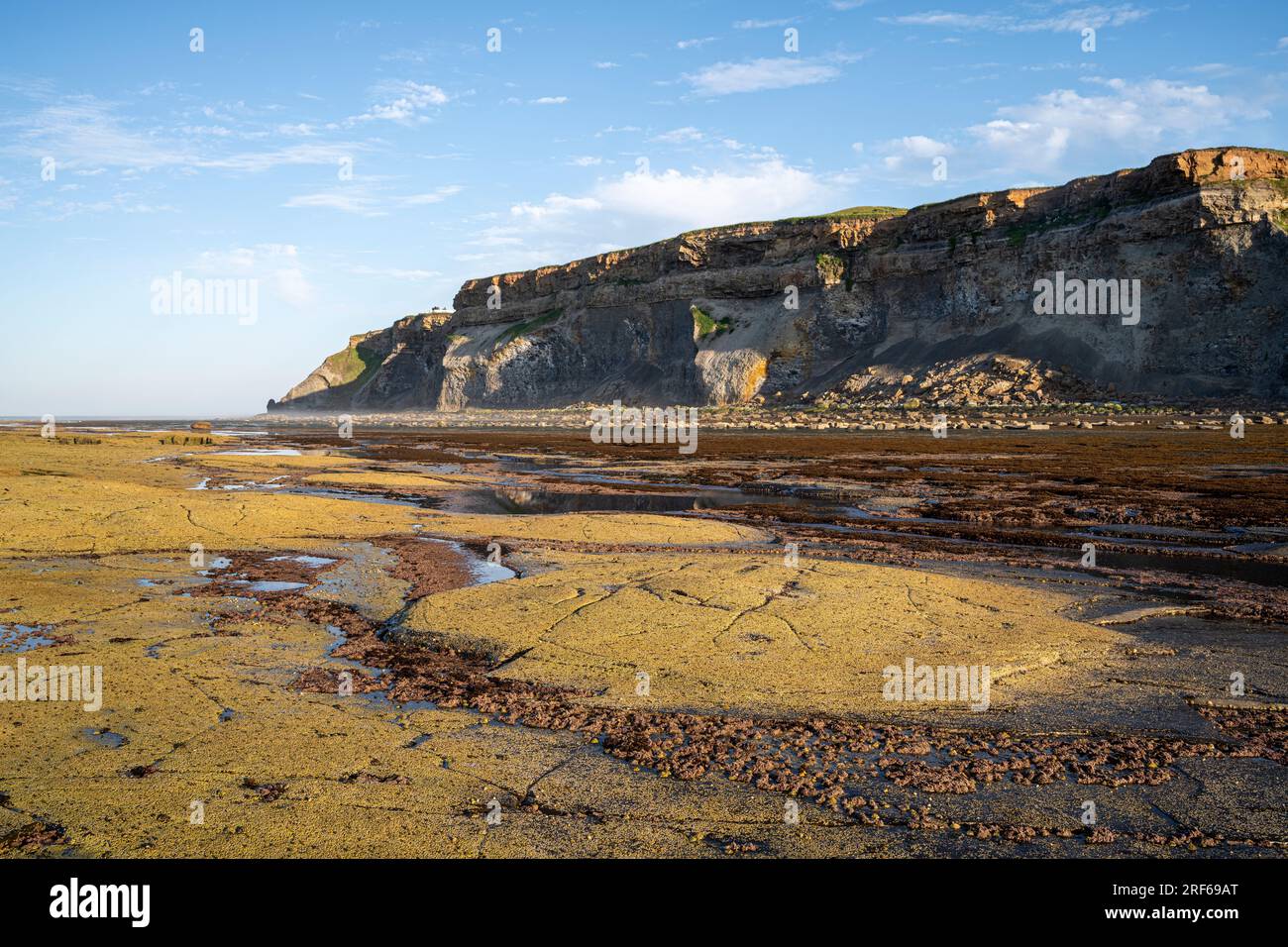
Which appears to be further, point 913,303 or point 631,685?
point 913,303

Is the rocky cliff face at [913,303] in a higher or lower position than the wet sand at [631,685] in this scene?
higher

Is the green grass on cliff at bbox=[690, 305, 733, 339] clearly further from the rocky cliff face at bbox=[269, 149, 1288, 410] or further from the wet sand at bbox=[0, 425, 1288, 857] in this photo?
the wet sand at bbox=[0, 425, 1288, 857]

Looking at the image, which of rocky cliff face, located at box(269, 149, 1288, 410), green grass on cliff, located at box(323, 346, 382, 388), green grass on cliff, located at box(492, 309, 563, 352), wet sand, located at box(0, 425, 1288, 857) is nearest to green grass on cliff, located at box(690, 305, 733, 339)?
rocky cliff face, located at box(269, 149, 1288, 410)

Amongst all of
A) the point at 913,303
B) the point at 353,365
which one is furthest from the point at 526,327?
the point at 353,365

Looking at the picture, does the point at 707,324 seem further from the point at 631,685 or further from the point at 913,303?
the point at 631,685

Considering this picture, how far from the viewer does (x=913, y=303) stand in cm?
7719

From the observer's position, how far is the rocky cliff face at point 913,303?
5647cm

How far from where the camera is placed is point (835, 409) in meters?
70.2

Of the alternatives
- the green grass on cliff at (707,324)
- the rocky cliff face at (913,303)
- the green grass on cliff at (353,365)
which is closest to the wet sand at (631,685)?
the rocky cliff face at (913,303)

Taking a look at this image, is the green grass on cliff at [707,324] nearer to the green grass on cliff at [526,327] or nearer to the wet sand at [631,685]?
the green grass on cliff at [526,327]

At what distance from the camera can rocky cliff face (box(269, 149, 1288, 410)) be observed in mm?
56469

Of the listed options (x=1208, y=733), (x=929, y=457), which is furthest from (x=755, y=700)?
(x=929, y=457)

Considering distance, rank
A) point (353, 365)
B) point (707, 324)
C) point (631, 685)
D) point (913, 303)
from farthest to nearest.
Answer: point (353, 365), point (707, 324), point (913, 303), point (631, 685)

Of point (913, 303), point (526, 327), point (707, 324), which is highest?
point (526, 327)
